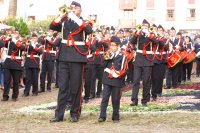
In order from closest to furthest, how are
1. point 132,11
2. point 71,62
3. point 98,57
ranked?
point 71,62 → point 98,57 → point 132,11

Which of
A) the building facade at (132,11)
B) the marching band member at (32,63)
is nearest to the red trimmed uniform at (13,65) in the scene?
the marching band member at (32,63)

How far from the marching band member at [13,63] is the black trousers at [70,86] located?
546 cm

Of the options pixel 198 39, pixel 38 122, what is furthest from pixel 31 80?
pixel 198 39

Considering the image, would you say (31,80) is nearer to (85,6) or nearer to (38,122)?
(38,122)

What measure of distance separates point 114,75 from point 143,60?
2709mm

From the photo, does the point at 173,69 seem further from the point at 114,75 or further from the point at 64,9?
the point at 64,9

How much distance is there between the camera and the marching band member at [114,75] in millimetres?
11642

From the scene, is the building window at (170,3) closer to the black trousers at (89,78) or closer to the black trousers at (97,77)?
the black trousers at (97,77)

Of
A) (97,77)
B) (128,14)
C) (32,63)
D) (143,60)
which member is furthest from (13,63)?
(128,14)

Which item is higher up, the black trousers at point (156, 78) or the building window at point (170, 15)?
the building window at point (170, 15)

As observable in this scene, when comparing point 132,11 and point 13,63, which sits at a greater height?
point 132,11

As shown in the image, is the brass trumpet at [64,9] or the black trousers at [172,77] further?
the black trousers at [172,77]

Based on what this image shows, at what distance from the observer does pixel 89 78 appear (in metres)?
15.8

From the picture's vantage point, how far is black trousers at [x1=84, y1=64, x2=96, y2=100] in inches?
613
